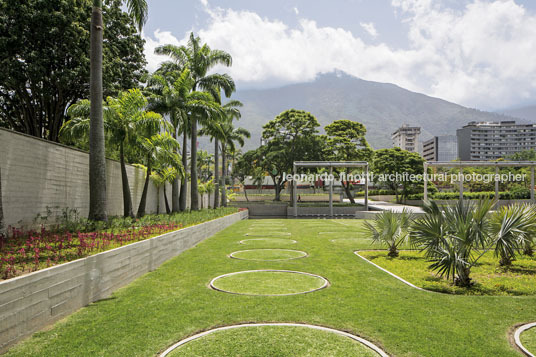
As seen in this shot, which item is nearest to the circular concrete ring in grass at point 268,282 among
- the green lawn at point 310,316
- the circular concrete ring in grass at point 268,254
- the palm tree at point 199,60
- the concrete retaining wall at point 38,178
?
the green lawn at point 310,316

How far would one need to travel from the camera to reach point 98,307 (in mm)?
5730

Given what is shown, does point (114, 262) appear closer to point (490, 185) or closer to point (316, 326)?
point (316, 326)

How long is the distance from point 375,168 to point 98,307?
47431mm

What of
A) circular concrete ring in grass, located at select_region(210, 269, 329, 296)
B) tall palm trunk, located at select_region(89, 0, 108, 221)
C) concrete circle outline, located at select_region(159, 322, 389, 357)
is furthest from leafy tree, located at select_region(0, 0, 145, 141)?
concrete circle outline, located at select_region(159, 322, 389, 357)

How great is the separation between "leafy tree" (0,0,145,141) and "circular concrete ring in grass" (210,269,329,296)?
13567 millimetres

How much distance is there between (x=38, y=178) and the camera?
33.6 feet

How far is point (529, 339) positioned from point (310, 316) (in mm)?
2725

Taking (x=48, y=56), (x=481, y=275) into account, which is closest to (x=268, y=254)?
(x=481, y=275)

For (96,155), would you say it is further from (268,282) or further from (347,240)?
(347,240)

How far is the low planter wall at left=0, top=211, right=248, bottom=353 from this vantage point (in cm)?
418

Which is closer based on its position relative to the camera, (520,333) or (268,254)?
(520,333)

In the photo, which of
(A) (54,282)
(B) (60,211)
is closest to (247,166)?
(B) (60,211)

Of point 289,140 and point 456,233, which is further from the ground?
point 289,140

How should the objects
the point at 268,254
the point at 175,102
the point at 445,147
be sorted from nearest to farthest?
the point at 268,254 < the point at 175,102 < the point at 445,147
